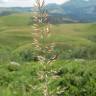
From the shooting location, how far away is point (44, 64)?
3824mm

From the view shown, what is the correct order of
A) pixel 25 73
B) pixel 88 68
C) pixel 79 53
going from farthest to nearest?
1. pixel 79 53
2. pixel 25 73
3. pixel 88 68

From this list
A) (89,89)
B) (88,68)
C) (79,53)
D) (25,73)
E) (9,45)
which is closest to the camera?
(89,89)

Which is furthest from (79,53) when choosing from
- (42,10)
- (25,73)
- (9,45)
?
(42,10)

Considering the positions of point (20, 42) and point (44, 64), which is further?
point (20, 42)

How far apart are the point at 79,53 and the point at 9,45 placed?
44.8 metres

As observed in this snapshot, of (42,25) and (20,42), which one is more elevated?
(42,25)

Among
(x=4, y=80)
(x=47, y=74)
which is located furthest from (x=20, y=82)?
(x=47, y=74)

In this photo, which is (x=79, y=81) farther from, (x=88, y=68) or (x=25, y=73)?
(x=25, y=73)

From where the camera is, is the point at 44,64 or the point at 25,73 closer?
the point at 44,64

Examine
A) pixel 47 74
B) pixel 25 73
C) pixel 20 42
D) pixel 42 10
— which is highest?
pixel 42 10

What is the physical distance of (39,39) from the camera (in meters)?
3.86

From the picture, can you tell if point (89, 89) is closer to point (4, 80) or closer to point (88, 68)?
point (88, 68)

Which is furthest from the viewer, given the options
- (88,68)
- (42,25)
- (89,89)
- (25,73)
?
(25,73)

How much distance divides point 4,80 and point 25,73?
5.53ft
